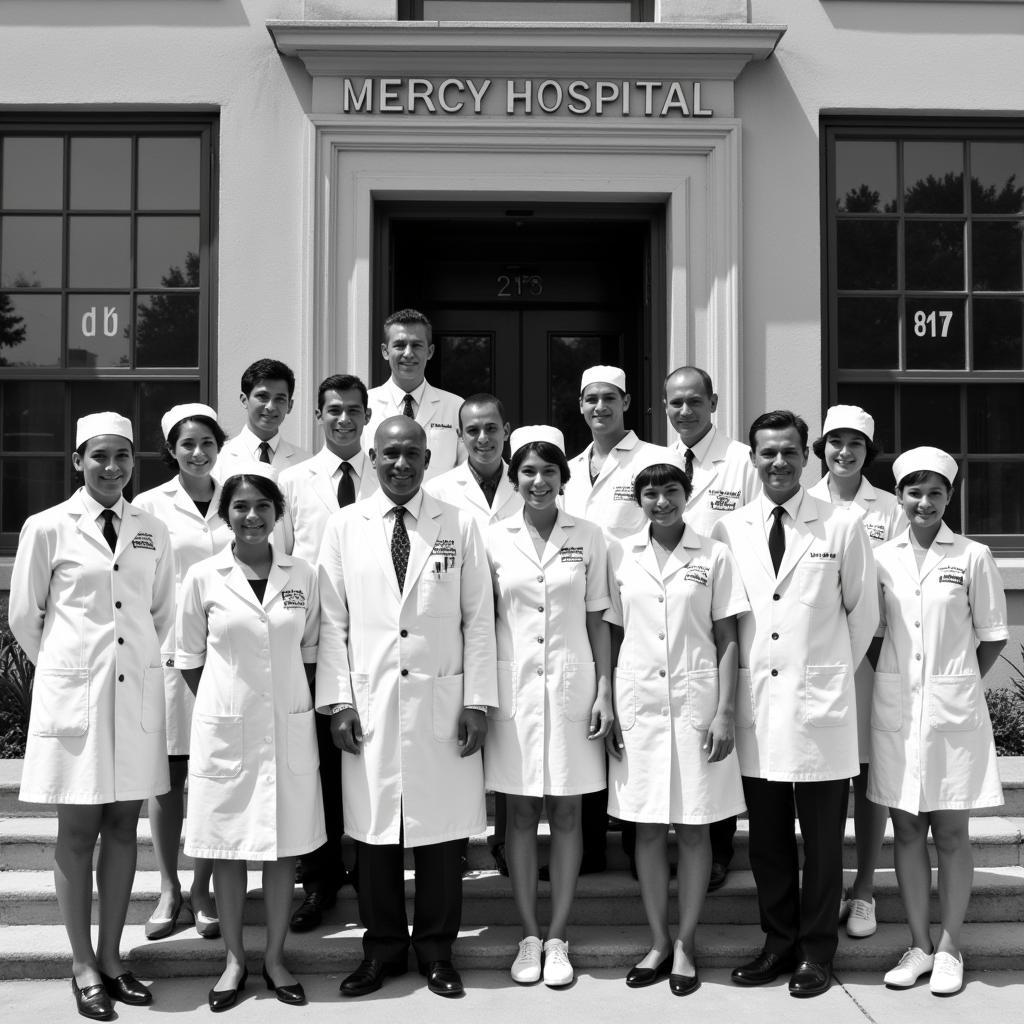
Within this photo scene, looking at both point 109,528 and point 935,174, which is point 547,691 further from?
point 935,174

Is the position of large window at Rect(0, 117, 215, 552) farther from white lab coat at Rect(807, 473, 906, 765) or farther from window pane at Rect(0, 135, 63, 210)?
white lab coat at Rect(807, 473, 906, 765)

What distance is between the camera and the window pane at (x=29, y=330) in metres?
7.39

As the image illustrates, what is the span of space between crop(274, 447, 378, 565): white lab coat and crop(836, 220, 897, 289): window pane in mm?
3860

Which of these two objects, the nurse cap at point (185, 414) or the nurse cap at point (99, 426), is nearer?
the nurse cap at point (99, 426)

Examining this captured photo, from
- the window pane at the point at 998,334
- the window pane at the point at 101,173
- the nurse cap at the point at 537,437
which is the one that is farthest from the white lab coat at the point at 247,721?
the window pane at the point at 998,334

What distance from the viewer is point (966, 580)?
4.59m

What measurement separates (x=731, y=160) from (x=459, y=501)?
338 cm

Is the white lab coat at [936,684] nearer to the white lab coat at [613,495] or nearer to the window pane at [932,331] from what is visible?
the white lab coat at [613,495]

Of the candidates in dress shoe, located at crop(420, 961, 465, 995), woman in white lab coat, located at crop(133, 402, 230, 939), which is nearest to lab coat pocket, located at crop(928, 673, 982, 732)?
dress shoe, located at crop(420, 961, 465, 995)

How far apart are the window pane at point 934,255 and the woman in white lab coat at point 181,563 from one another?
476cm

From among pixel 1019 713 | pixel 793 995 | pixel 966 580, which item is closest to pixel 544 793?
pixel 793 995

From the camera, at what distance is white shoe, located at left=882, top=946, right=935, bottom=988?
14.7 ft

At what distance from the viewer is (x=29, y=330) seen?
7.41m

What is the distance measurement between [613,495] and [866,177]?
3620 millimetres
